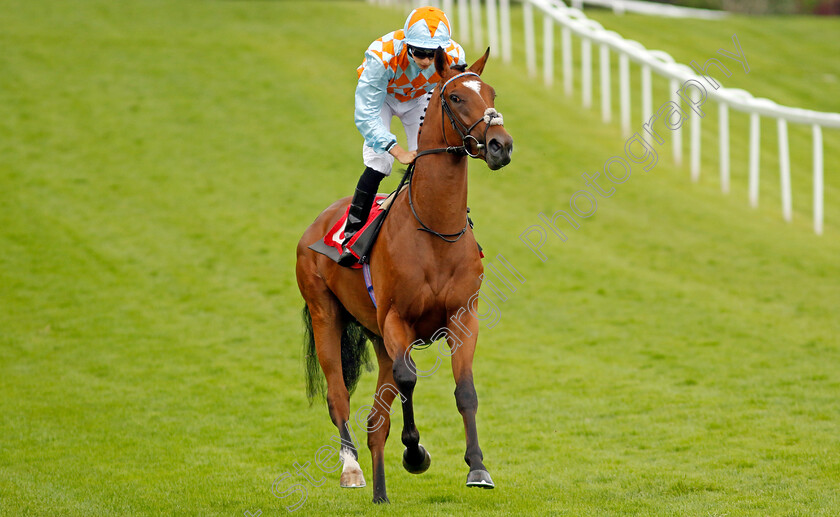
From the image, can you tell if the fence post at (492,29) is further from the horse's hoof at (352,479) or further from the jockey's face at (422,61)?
the horse's hoof at (352,479)

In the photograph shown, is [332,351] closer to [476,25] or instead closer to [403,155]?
[403,155]

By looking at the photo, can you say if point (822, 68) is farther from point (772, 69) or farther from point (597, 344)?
point (597, 344)

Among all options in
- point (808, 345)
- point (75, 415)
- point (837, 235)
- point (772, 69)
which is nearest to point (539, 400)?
point (808, 345)

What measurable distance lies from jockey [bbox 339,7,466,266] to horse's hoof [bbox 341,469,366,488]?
1.24 meters

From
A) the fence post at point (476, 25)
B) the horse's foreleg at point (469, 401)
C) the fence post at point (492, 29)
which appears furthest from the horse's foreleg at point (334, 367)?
the fence post at point (476, 25)

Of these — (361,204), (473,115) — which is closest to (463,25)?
(361,204)

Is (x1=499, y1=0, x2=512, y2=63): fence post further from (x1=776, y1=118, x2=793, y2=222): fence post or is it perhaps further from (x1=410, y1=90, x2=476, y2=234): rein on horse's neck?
(x1=410, y1=90, x2=476, y2=234): rein on horse's neck

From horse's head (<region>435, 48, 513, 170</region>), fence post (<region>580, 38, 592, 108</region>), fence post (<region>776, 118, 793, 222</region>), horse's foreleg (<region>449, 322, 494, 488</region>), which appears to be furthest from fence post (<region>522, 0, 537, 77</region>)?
horse's foreleg (<region>449, 322, 494, 488</region>)

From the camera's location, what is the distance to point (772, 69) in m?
23.8

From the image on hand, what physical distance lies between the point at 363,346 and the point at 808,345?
17.8 feet

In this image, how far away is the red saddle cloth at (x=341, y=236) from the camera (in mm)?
5422

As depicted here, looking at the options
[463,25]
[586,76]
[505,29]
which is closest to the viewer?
[586,76]

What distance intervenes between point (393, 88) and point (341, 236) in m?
0.97

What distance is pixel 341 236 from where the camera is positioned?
574 centimetres
